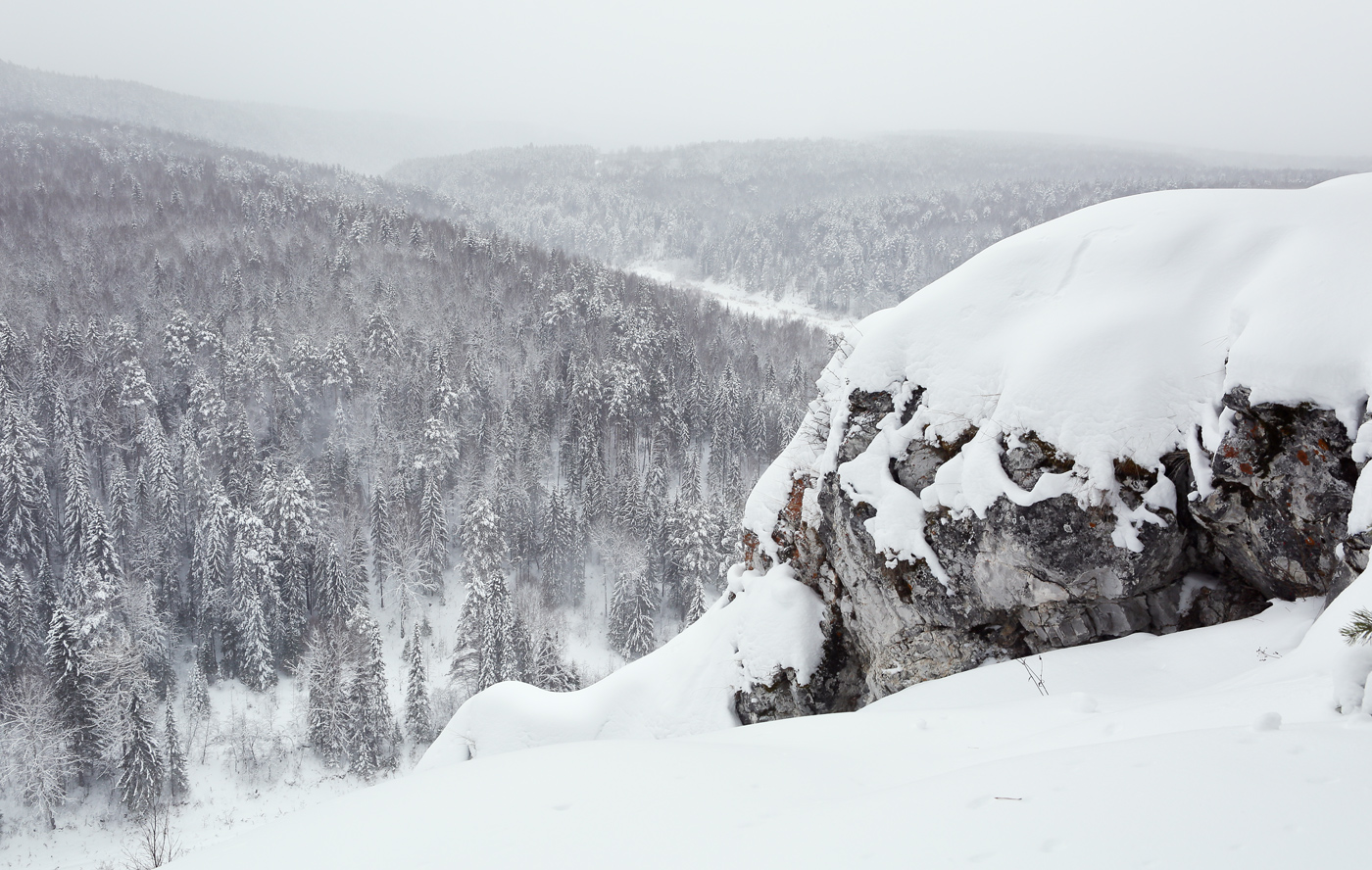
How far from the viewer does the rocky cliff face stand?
775 centimetres

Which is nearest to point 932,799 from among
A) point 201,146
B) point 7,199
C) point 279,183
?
point 7,199

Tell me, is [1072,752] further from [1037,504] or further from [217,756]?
[217,756]

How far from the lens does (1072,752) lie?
15.6ft

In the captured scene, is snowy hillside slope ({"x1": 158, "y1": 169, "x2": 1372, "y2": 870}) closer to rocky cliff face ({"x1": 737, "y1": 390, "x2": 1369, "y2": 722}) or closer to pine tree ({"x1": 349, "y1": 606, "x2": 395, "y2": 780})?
rocky cliff face ({"x1": 737, "y1": 390, "x2": 1369, "y2": 722})

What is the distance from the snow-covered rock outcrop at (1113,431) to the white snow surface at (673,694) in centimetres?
173

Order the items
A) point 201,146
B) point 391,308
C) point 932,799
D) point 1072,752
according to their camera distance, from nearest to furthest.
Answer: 1. point 932,799
2. point 1072,752
3. point 391,308
4. point 201,146

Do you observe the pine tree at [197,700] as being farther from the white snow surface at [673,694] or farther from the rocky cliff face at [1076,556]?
the rocky cliff face at [1076,556]

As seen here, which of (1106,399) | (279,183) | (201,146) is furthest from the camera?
(201,146)

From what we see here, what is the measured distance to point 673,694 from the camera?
13656 millimetres

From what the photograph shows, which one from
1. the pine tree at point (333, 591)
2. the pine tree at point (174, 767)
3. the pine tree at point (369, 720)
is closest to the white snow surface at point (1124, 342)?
the pine tree at point (369, 720)

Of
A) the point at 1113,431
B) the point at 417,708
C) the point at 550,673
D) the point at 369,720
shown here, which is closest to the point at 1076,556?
the point at 1113,431

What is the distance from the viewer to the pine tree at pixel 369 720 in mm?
42125

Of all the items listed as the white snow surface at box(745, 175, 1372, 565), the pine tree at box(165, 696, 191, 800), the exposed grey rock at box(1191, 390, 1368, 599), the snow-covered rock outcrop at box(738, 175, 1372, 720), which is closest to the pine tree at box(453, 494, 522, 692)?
the pine tree at box(165, 696, 191, 800)

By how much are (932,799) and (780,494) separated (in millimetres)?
10265
